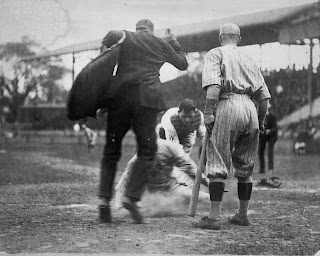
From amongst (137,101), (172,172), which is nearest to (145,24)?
(137,101)

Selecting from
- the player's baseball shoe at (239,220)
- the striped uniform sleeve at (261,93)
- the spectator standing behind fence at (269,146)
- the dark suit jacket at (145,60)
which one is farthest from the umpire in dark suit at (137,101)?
the spectator standing behind fence at (269,146)

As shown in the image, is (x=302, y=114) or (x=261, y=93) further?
(x=302, y=114)

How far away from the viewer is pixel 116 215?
4664mm

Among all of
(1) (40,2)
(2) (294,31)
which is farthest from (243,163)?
(1) (40,2)

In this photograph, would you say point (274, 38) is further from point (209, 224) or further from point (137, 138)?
point (209, 224)

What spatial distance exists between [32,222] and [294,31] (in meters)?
2.21

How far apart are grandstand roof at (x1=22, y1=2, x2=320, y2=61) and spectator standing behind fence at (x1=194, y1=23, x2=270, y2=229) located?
4.6 inches

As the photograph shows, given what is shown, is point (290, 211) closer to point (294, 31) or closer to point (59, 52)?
point (294, 31)

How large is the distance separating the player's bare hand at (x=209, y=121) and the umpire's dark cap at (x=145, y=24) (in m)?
0.70

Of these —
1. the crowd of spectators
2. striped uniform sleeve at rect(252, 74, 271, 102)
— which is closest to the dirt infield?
the crowd of spectators

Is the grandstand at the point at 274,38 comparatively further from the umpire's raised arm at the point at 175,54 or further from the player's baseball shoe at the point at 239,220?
the player's baseball shoe at the point at 239,220

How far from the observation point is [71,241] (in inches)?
176

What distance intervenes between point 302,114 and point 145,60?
1.34 meters

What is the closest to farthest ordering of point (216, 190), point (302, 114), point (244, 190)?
1. point (216, 190)
2. point (244, 190)
3. point (302, 114)
